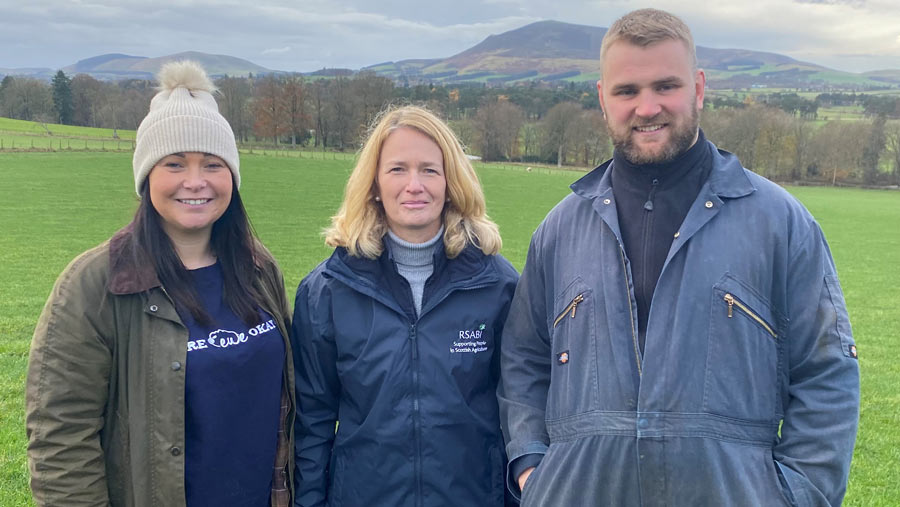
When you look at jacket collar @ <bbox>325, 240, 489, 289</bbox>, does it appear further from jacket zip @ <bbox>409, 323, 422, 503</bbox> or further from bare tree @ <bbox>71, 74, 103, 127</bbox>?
bare tree @ <bbox>71, 74, 103, 127</bbox>

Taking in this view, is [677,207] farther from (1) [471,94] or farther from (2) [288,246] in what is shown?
(1) [471,94]

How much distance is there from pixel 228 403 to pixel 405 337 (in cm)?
81

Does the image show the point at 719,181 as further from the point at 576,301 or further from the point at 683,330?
the point at 576,301

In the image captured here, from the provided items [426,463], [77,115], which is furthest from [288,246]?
[77,115]

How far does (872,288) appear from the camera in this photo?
18.9 metres

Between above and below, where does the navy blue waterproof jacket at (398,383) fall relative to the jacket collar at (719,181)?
below

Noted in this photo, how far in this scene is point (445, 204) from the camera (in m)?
3.24

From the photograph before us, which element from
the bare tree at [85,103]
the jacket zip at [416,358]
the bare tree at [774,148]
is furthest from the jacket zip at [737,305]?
the bare tree at [85,103]

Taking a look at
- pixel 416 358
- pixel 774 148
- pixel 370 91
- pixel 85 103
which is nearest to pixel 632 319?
pixel 416 358

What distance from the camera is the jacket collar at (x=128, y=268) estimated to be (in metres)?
2.46

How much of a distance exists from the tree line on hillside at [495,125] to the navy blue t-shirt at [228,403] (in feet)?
215

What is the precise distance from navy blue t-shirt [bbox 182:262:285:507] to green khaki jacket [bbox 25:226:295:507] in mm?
83

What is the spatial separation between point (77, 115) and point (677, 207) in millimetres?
92979

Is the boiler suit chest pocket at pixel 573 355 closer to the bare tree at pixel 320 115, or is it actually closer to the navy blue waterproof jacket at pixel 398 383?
the navy blue waterproof jacket at pixel 398 383
